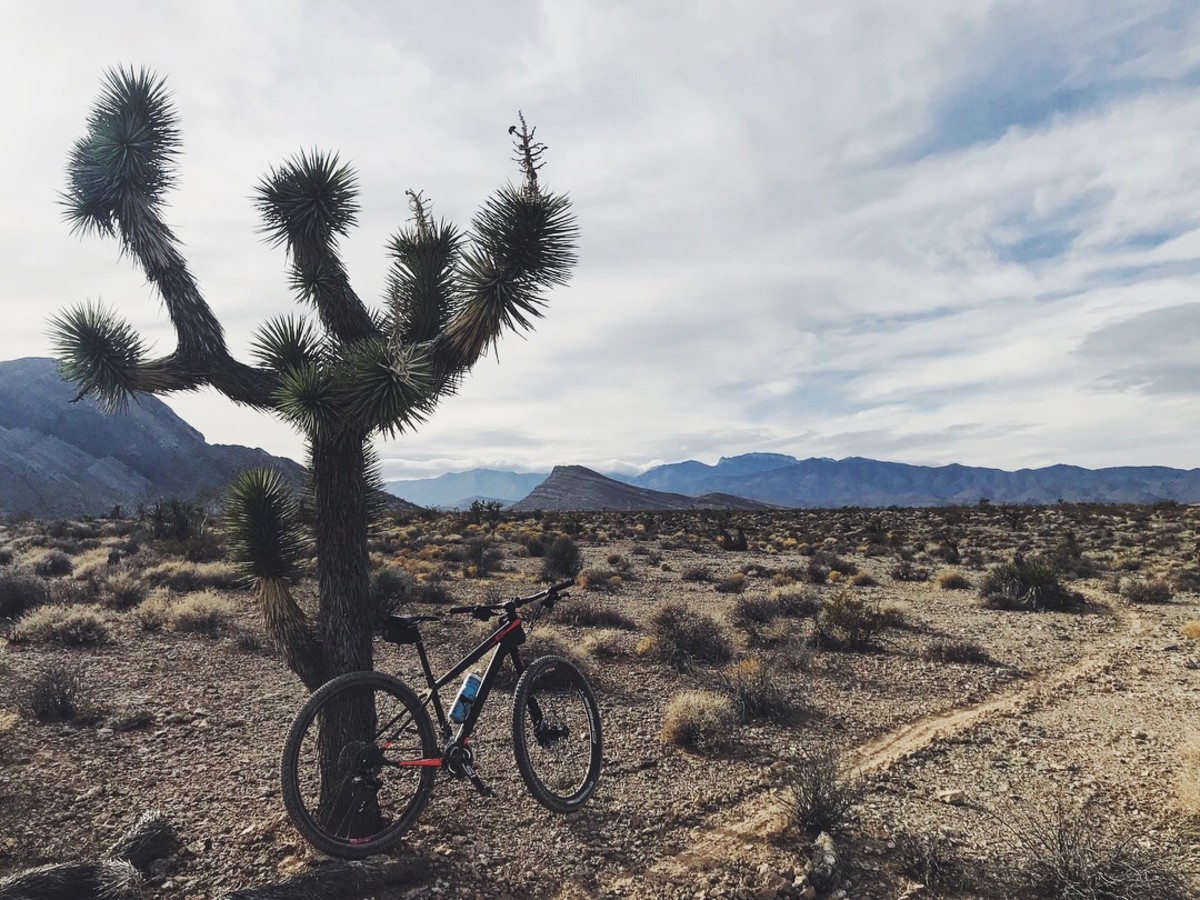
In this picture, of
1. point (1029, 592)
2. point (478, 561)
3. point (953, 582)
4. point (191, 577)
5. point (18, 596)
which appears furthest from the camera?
point (478, 561)

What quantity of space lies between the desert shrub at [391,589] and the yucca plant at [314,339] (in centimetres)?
759


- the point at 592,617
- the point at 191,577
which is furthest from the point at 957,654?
the point at 191,577

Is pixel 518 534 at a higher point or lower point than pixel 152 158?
lower

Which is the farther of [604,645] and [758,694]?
[604,645]

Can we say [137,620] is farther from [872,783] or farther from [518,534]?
[518,534]

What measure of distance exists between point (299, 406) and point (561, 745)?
10.3 feet

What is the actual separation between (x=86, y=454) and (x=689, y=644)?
120452 mm

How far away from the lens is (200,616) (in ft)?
36.8

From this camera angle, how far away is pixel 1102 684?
322 inches

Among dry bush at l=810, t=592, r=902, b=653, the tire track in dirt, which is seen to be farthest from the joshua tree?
dry bush at l=810, t=592, r=902, b=653

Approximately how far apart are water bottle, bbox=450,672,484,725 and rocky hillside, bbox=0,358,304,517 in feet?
293

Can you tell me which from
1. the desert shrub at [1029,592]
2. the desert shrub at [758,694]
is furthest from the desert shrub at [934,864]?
the desert shrub at [1029,592]

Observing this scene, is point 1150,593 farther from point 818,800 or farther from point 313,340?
point 313,340

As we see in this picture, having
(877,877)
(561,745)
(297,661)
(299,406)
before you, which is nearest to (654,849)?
(561,745)
